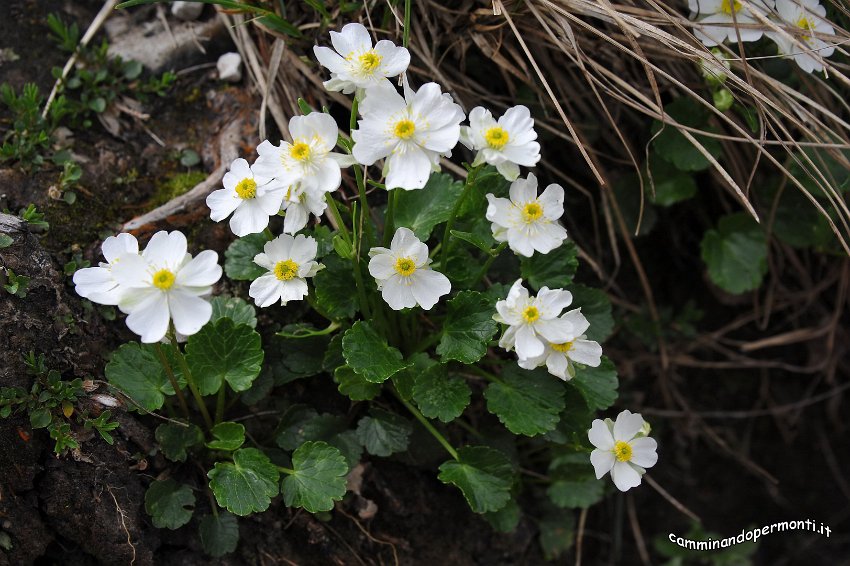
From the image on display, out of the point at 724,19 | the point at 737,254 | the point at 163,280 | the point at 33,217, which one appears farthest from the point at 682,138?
the point at 33,217

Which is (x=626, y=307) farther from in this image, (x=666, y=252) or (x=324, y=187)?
(x=324, y=187)

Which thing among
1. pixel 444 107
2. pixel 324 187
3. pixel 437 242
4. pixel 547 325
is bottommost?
pixel 437 242

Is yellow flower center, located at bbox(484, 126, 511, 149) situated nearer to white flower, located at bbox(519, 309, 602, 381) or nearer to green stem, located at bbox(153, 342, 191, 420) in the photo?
white flower, located at bbox(519, 309, 602, 381)

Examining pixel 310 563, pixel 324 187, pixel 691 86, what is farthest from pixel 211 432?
pixel 691 86

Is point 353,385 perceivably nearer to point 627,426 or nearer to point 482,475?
point 482,475

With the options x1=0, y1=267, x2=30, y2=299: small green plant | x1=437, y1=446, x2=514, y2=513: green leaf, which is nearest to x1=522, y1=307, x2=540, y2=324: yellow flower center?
x1=437, y1=446, x2=514, y2=513: green leaf
